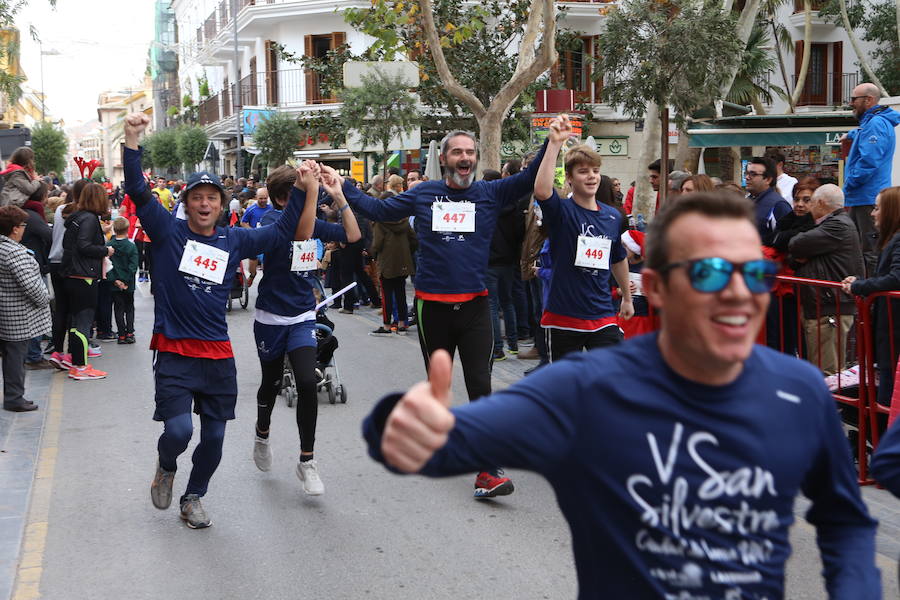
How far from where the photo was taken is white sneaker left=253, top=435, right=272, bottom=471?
6754 millimetres

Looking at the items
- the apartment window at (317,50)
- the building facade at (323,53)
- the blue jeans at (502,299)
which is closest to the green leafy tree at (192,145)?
the building facade at (323,53)

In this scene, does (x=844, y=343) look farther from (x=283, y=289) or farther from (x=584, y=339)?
(x=283, y=289)

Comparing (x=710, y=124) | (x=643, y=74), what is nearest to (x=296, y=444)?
(x=643, y=74)

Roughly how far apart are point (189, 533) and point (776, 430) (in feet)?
14.4

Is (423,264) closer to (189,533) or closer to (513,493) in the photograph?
(513,493)

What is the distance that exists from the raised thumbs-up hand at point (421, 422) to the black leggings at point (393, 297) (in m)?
11.4

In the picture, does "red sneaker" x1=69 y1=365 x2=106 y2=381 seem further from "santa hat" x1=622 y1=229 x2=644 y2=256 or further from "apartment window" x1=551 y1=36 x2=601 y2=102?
"apartment window" x1=551 y1=36 x2=601 y2=102

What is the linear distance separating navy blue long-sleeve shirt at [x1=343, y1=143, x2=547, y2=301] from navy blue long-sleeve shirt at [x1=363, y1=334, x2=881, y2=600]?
4.24 metres

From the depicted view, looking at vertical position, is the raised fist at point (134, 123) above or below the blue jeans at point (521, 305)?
above

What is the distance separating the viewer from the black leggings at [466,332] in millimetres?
6406

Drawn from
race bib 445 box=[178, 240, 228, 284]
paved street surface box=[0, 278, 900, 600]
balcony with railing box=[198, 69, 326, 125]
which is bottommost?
paved street surface box=[0, 278, 900, 600]

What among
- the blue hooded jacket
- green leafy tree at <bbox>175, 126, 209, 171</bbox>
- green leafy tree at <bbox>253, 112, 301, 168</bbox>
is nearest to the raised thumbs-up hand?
the blue hooded jacket

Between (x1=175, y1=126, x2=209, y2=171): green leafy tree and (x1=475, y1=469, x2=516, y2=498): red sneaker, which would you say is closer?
(x1=475, y1=469, x2=516, y2=498): red sneaker

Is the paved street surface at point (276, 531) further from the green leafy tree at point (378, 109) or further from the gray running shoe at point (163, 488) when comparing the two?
the green leafy tree at point (378, 109)
